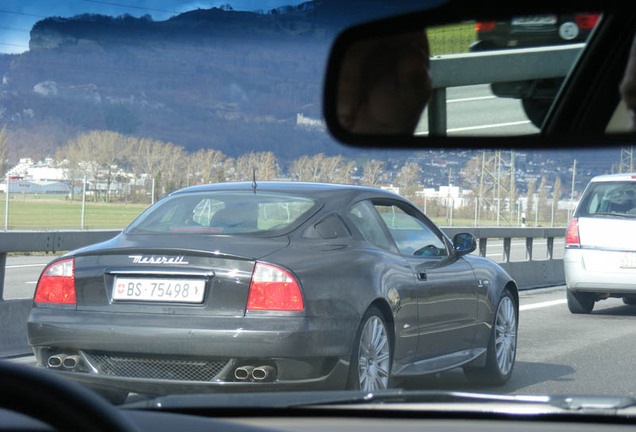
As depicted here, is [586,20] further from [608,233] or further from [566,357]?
[608,233]

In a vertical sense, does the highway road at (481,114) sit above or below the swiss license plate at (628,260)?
above

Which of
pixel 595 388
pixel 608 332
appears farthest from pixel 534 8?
pixel 608 332

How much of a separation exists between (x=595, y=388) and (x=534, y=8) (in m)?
5.75

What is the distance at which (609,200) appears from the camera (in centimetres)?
1263

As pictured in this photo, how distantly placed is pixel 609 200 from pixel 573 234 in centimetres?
76

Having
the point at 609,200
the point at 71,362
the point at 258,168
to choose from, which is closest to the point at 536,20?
the point at 71,362

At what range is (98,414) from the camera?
1672 mm

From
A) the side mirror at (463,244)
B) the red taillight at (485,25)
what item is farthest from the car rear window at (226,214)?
the red taillight at (485,25)

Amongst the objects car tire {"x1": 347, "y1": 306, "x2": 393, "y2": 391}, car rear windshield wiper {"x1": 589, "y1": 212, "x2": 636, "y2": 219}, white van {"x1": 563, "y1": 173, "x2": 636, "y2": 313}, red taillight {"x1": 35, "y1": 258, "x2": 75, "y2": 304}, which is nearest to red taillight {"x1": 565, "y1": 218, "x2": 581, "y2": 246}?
white van {"x1": 563, "y1": 173, "x2": 636, "y2": 313}

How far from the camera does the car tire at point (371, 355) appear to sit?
579cm

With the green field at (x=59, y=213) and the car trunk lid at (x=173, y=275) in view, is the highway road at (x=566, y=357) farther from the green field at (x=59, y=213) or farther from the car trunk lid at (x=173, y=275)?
the green field at (x=59, y=213)

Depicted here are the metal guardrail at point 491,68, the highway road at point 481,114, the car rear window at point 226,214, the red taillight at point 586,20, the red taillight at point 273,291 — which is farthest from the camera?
the car rear window at point 226,214

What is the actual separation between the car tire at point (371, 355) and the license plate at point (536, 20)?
381 cm

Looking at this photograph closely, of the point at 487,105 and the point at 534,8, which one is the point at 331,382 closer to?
the point at 487,105
